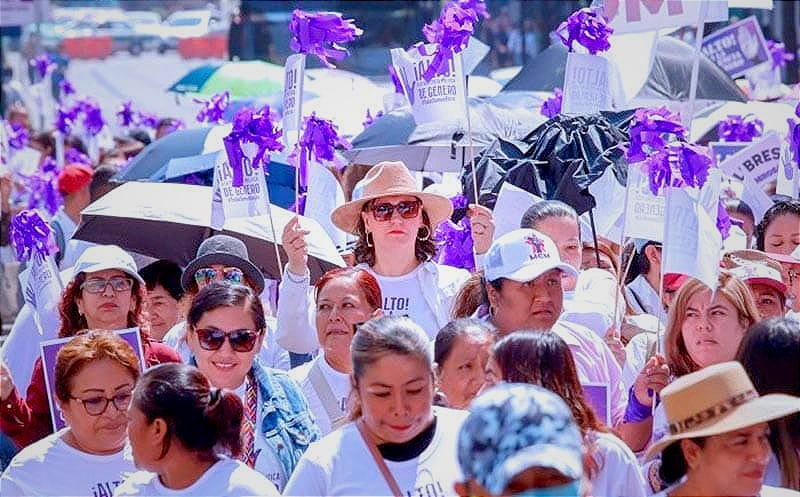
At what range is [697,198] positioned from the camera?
655 centimetres

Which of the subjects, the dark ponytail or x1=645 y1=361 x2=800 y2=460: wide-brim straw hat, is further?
the dark ponytail

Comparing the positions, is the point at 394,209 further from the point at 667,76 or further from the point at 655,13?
the point at 667,76

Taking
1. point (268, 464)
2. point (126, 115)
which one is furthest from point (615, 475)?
point (126, 115)

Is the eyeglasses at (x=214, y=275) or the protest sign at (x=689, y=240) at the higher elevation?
the protest sign at (x=689, y=240)

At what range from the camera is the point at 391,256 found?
23.5ft

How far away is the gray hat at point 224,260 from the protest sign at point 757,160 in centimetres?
365

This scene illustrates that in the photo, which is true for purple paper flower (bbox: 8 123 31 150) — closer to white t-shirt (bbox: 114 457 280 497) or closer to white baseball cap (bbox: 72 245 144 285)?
white baseball cap (bbox: 72 245 144 285)

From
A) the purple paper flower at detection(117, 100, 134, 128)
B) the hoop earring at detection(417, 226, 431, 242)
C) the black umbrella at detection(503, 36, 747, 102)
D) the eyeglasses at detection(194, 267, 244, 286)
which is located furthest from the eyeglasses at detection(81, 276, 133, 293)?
the purple paper flower at detection(117, 100, 134, 128)

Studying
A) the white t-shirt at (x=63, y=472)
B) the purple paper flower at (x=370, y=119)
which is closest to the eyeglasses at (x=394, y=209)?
the white t-shirt at (x=63, y=472)

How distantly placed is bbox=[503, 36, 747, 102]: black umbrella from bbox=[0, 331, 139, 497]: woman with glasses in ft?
23.1

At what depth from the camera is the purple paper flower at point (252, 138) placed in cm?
760

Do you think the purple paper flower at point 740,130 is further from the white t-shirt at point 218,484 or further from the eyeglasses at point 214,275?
the white t-shirt at point 218,484

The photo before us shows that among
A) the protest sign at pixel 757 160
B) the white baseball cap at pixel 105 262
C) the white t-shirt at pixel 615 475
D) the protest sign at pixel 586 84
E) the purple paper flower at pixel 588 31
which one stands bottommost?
the protest sign at pixel 757 160

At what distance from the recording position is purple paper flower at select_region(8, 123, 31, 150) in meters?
16.6
